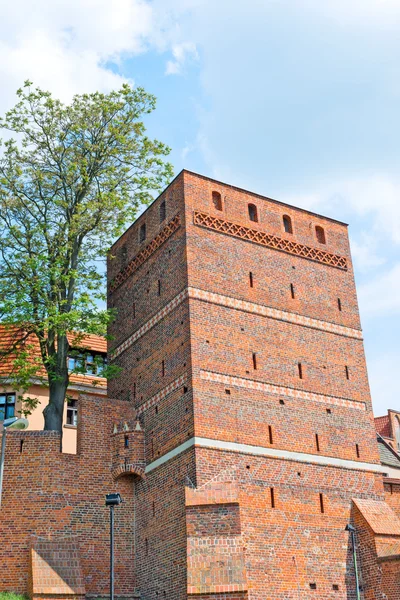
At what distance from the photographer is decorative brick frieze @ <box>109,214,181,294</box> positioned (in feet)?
78.4

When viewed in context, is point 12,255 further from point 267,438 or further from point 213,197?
point 267,438

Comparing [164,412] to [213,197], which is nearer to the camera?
[164,412]

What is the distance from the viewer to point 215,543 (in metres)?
18.7

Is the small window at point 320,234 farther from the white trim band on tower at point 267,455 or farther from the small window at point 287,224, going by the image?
the white trim band on tower at point 267,455

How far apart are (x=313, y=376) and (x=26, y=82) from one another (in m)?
12.3

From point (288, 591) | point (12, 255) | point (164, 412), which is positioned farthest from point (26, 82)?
point (288, 591)

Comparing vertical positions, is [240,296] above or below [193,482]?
above

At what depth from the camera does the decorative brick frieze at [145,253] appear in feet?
78.4

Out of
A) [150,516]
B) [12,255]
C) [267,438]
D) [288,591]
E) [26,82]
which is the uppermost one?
[26,82]

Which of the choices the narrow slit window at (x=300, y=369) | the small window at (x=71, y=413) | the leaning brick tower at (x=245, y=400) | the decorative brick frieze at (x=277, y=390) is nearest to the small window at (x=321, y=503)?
the leaning brick tower at (x=245, y=400)

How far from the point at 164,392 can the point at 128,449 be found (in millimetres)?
1920

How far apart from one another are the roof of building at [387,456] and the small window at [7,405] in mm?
14051

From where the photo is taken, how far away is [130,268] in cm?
2619

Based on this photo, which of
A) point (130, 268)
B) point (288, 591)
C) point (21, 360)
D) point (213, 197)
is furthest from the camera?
point (130, 268)
